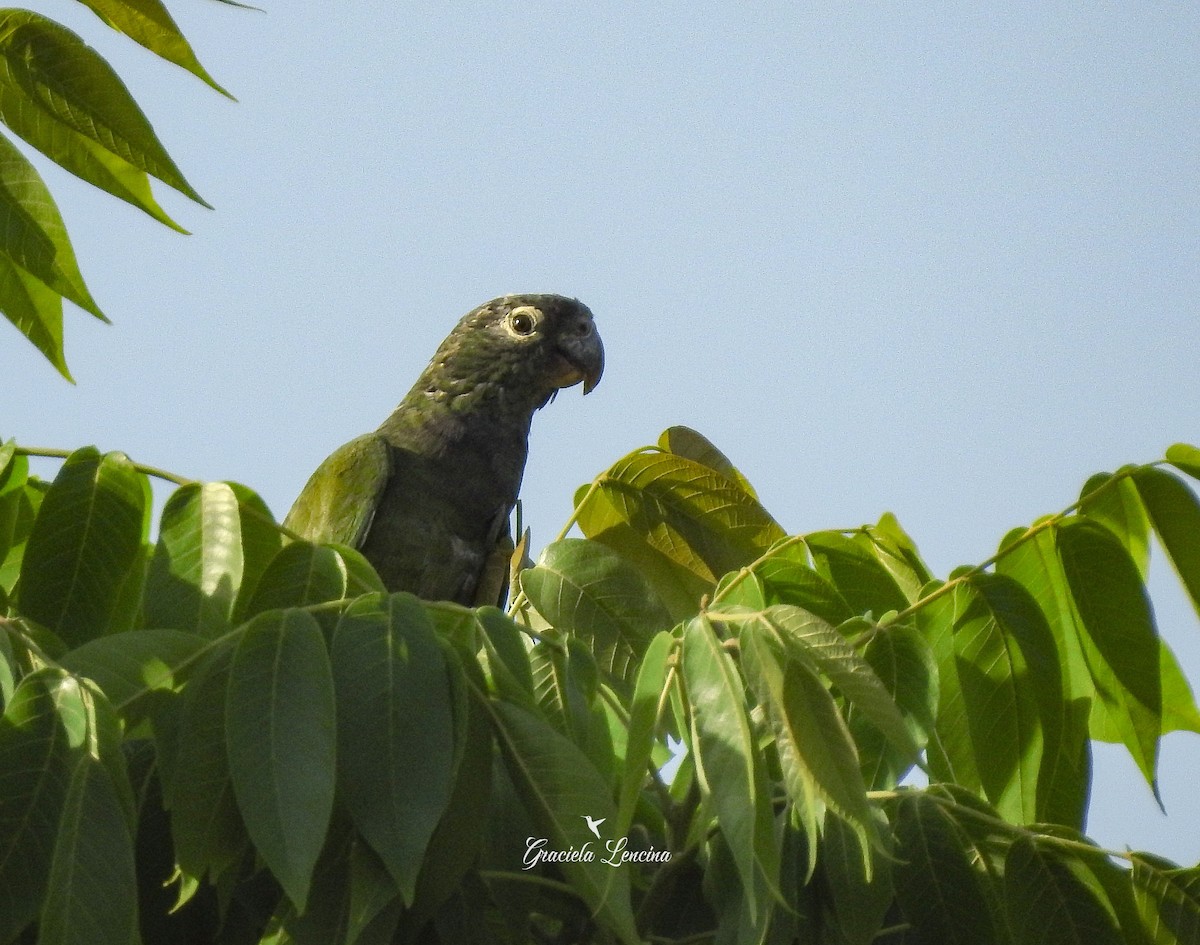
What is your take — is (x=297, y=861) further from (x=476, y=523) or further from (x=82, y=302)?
(x=476, y=523)

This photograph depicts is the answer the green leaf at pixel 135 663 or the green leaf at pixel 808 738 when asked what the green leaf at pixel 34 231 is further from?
the green leaf at pixel 808 738

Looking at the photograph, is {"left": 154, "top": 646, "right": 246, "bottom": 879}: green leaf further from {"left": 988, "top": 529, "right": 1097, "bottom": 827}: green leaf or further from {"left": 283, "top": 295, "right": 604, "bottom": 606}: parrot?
{"left": 283, "top": 295, "right": 604, "bottom": 606}: parrot

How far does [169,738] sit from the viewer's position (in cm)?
183

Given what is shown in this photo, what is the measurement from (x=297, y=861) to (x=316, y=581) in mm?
643

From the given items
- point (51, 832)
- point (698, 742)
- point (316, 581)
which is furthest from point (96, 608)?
point (698, 742)

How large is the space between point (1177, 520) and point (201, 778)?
1732 mm

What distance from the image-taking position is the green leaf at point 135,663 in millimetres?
1815

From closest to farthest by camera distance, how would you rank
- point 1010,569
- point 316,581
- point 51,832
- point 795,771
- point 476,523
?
point 51,832 < point 795,771 < point 316,581 < point 1010,569 < point 476,523

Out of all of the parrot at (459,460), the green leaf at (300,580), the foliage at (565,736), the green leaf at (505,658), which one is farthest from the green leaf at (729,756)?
the parrot at (459,460)

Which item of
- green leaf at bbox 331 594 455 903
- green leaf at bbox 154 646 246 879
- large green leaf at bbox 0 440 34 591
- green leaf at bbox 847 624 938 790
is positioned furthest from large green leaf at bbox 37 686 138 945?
green leaf at bbox 847 624 938 790

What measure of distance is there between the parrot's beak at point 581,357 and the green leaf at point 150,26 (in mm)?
2897

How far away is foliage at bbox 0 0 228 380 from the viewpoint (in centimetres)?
210

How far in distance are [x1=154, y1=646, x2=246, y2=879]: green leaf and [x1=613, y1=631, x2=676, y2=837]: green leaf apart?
495 mm
